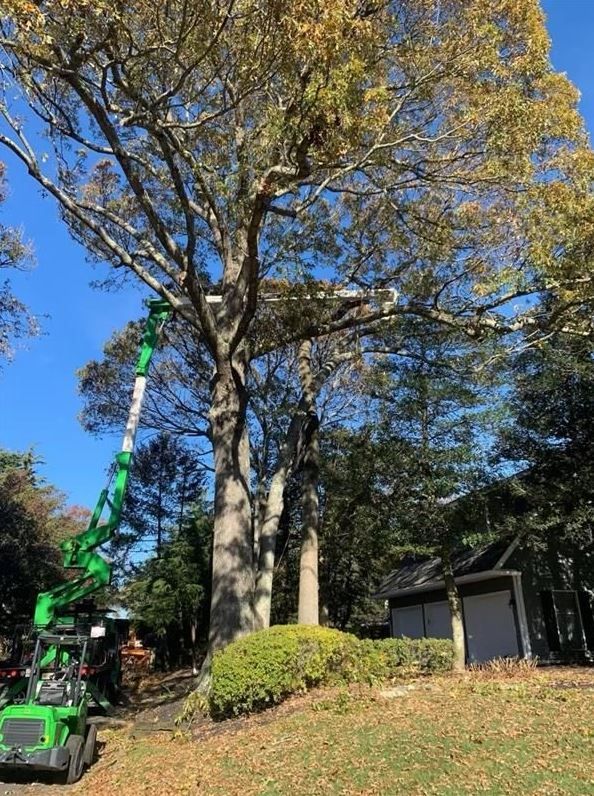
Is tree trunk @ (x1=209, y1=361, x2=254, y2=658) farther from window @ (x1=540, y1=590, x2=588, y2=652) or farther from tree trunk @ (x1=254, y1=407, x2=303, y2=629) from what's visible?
window @ (x1=540, y1=590, x2=588, y2=652)

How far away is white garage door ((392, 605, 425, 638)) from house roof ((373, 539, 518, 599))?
709 millimetres

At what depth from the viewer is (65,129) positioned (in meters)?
10.8

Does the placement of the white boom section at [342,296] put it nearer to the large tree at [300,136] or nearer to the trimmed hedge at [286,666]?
the large tree at [300,136]

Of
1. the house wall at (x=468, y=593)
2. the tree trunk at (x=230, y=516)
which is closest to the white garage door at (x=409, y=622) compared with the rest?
the house wall at (x=468, y=593)

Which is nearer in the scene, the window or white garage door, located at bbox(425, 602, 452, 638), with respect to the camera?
the window

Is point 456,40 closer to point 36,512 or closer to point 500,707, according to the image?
point 500,707

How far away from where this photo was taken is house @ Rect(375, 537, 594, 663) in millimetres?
18172

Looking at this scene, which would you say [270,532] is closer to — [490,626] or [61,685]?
[61,685]

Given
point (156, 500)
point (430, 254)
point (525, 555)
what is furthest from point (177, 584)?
point (430, 254)

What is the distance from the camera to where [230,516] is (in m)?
11.4

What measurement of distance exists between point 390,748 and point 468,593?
598 inches

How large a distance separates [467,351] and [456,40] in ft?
23.2

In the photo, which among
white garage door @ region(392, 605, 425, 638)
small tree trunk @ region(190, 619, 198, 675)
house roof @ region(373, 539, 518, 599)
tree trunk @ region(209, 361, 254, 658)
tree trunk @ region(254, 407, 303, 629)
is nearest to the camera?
tree trunk @ region(209, 361, 254, 658)

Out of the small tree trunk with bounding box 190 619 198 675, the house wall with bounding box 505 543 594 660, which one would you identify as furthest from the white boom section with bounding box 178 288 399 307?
the small tree trunk with bounding box 190 619 198 675
